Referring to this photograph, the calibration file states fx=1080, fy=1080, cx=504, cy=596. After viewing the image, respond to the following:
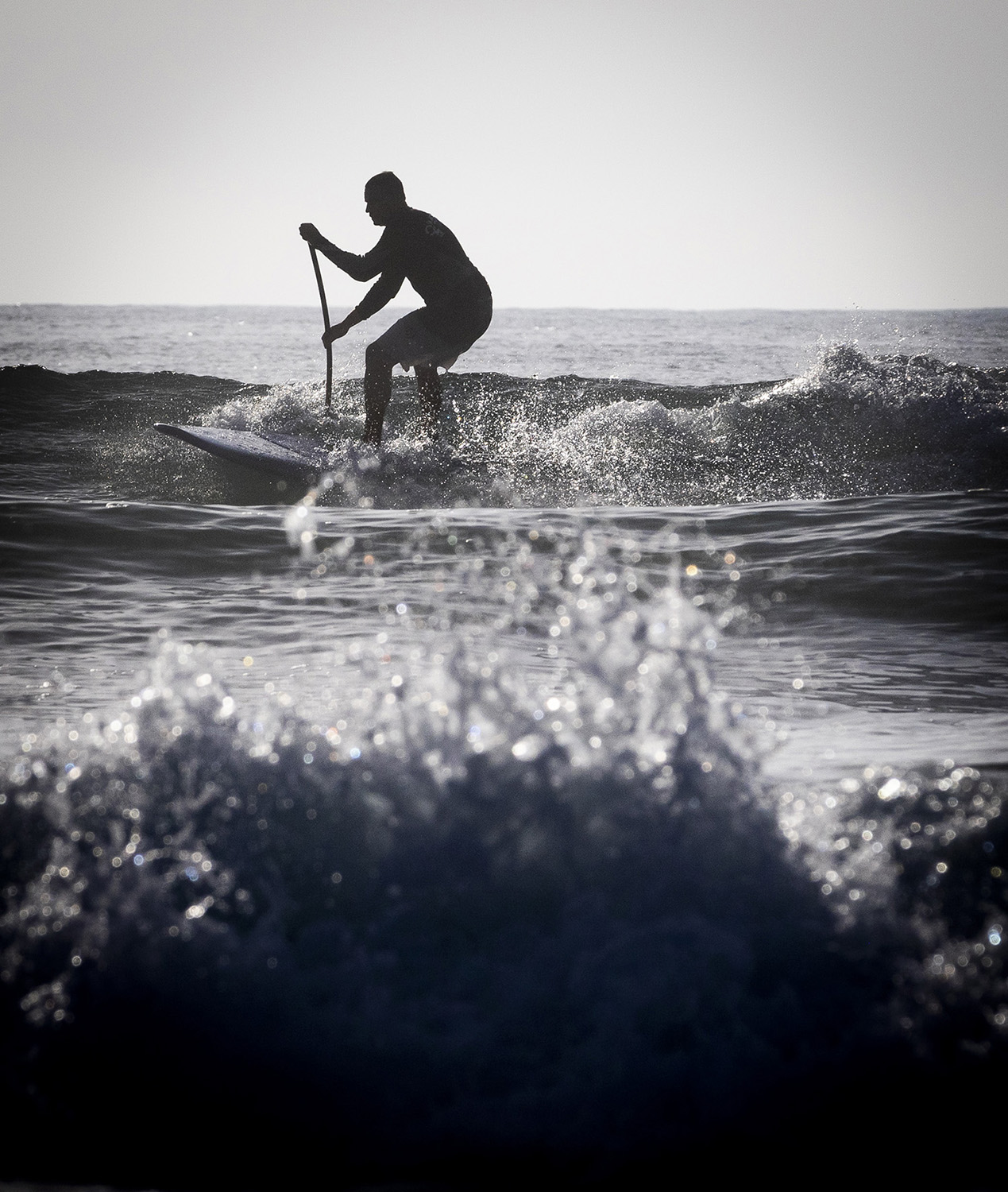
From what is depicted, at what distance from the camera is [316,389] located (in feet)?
40.0

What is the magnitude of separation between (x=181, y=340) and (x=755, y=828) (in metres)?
29.6

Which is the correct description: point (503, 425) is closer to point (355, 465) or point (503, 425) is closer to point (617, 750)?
point (355, 465)

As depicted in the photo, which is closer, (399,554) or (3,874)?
(3,874)

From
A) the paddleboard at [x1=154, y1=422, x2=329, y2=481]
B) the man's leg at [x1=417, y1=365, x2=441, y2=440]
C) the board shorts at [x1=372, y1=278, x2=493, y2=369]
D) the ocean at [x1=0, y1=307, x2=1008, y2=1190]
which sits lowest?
the ocean at [x1=0, y1=307, x2=1008, y2=1190]

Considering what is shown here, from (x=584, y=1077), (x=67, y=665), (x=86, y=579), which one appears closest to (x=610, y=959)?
(x=584, y=1077)

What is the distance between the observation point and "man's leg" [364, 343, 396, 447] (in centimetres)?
848

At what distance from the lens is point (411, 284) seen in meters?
8.35

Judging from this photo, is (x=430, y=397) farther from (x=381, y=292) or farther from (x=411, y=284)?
(x=381, y=292)

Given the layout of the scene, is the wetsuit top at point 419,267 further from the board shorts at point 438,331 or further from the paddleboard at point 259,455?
the paddleboard at point 259,455

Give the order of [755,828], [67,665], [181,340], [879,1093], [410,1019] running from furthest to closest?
1. [181,340]
2. [67,665]
3. [755,828]
4. [410,1019]
5. [879,1093]

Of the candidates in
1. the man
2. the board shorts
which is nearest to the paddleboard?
the man

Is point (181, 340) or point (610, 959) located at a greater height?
point (181, 340)

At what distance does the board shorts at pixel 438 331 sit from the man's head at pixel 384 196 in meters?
0.76

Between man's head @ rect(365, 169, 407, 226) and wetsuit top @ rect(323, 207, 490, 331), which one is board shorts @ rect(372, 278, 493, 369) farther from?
man's head @ rect(365, 169, 407, 226)
